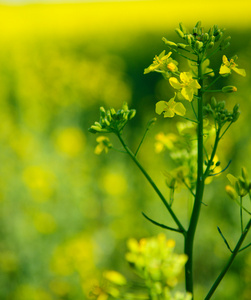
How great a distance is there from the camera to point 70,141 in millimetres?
4750

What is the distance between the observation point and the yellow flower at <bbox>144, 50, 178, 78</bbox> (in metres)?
1.21

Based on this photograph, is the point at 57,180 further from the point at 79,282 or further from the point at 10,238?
the point at 79,282

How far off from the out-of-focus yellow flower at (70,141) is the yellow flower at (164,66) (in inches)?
139

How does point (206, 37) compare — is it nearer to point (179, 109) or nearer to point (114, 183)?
point (179, 109)

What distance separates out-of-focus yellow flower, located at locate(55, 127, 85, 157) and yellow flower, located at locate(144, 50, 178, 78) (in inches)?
139

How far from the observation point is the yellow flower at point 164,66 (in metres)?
1.21

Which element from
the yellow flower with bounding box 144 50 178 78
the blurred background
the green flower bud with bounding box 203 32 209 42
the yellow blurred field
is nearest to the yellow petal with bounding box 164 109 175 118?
the yellow flower with bounding box 144 50 178 78

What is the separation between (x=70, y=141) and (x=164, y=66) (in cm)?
359

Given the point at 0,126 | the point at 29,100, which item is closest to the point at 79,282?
the point at 0,126

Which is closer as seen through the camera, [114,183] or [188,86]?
[188,86]

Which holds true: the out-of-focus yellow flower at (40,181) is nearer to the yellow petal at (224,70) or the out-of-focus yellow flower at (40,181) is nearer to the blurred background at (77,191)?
the blurred background at (77,191)

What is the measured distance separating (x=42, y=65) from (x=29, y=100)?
60cm

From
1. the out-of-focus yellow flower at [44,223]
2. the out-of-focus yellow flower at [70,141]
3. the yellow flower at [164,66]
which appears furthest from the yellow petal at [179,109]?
the out-of-focus yellow flower at [70,141]

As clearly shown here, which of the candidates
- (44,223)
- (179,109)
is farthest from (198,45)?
(44,223)
